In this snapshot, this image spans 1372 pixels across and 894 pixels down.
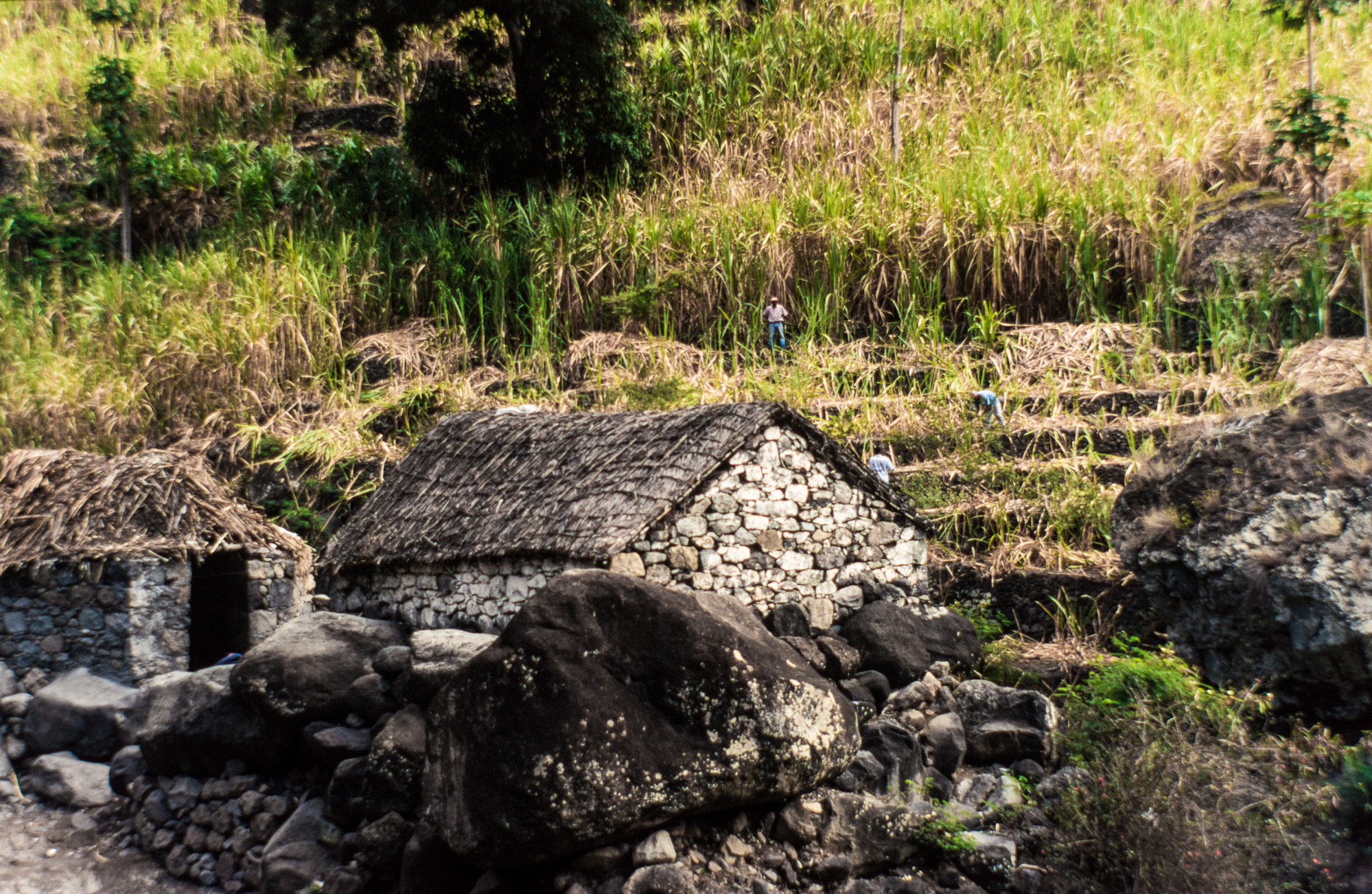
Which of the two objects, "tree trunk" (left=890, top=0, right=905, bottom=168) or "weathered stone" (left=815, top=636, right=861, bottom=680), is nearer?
"weathered stone" (left=815, top=636, right=861, bottom=680)

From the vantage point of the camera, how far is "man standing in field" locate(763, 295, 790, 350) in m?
12.6

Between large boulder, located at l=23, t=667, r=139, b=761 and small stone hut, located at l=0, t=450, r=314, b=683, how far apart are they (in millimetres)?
412

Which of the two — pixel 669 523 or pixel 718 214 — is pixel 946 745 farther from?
pixel 718 214

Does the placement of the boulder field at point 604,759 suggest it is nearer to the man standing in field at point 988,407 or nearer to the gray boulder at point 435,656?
the gray boulder at point 435,656

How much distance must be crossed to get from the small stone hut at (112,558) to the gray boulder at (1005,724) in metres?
6.63

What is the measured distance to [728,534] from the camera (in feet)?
24.2

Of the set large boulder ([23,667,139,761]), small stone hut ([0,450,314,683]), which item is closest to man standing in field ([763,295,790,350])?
small stone hut ([0,450,314,683])

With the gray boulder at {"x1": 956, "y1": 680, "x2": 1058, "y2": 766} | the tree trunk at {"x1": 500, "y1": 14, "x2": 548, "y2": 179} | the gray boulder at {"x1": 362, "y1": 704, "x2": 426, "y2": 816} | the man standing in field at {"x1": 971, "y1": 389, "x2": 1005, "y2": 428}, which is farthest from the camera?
the tree trunk at {"x1": 500, "y1": 14, "x2": 548, "y2": 179}

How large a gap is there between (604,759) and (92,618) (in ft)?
19.4

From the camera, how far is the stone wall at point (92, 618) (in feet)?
28.3

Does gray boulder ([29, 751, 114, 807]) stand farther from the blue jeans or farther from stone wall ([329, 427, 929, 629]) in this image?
the blue jeans

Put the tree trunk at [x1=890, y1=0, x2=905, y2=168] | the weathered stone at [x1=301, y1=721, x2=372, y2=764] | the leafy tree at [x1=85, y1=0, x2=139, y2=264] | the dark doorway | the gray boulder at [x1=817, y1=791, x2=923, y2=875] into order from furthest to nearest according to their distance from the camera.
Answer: the leafy tree at [x1=85, y1=0, x2=139, y2=264] < the tree trunk at [x1=890, y1=0, x2=905, y2=168] < the dark doorway < the weathered stone at [x1=301, y1=721, x2=372, y2=764] < the gray boulder at [x1=817, y1=791, x2=923, y2=875]

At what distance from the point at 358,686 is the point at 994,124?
12732 mm

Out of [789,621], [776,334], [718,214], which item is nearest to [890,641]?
[789,621]
